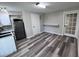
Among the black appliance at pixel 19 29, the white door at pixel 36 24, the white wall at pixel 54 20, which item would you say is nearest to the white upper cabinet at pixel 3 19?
the black appliance at pixel 19 29

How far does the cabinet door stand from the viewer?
2304 mm

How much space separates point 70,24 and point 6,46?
4.44 meters

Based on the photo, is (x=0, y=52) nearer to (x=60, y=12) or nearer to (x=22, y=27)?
(x=22, y=27)

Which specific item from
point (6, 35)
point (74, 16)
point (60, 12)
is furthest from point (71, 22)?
point (6, 35)

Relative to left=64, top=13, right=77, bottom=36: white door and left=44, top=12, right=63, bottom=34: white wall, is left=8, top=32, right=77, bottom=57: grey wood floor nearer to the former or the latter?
left=64, top=13, right=77, bottom=36: white door

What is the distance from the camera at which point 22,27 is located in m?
4.41

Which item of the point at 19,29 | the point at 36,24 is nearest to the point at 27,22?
the point at 19,29

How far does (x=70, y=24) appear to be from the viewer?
15.9ft

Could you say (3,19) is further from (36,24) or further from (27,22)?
(36,24)

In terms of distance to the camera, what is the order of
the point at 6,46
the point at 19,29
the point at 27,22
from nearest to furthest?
the point at 6,46 < the point at 19,29 < the point at 27,22

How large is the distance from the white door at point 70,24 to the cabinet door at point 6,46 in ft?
13.3

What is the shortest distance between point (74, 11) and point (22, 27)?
3.69 m

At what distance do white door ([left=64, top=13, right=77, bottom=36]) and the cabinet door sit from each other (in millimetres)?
4042

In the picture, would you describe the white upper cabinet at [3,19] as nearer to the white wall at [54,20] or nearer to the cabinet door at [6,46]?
the cabinet door at [6,46]
